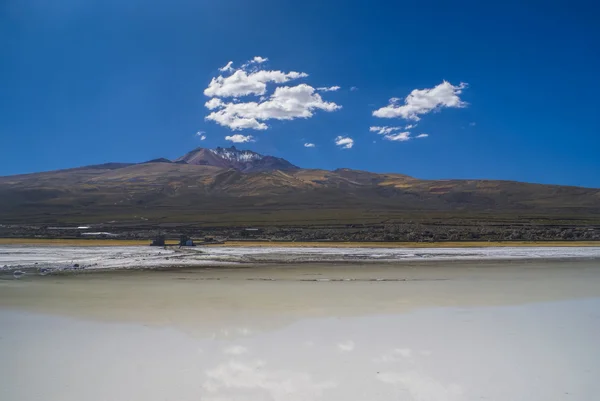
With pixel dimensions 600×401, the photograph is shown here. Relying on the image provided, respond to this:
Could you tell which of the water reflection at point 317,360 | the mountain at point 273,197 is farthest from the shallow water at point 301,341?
the mountain at point 273,197

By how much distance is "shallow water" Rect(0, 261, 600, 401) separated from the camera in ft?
23.4

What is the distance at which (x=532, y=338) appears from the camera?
982 centimetres

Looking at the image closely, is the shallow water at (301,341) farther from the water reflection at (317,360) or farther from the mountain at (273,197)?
the mountain at (273,197)

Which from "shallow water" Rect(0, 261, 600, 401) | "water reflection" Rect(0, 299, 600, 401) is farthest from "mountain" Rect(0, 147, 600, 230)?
"water reflection" Rect(0, 299, 600, 401)

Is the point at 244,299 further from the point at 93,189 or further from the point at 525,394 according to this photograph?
the point at 93,189

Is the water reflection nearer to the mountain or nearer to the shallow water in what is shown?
the shallow water

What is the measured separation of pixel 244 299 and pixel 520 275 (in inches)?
545

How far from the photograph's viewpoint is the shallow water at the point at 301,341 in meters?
7.14

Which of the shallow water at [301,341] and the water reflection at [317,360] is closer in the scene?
the water reflection at [317,360]

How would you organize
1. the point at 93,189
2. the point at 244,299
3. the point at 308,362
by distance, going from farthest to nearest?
the point at 93,189
the point at 244,299
the point at 308,362

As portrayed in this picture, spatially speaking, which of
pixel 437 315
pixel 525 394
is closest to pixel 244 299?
pixel 437 315

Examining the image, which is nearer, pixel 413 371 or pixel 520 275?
pixel 413 371

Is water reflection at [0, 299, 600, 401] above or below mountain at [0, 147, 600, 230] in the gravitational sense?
below

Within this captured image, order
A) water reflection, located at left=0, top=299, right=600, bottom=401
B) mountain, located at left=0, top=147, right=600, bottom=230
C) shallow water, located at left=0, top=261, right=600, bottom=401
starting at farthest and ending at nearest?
mountain, located at left=0, top=147, right=600, bottom=230
shallow water, located at left=0, top=261, right=600, bottom=401
water reflection, located at left=0, top=299, right=600, bottom=401
